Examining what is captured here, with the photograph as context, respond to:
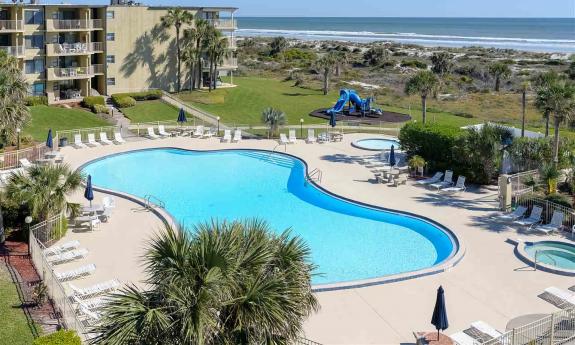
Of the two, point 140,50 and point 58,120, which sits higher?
point 140,50

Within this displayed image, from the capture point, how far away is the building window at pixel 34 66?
157 feet

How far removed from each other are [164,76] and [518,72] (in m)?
53.8

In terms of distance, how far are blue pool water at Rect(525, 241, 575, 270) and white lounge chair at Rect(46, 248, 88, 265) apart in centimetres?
1526

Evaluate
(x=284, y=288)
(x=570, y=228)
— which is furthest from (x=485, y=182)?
(x=284, y=288)

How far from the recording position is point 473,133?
1158 inches

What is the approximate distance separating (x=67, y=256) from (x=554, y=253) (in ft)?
→ 55.1

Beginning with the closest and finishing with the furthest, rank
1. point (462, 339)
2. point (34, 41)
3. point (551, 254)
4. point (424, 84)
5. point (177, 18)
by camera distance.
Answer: point (462, 339)
point (551, 254)
point (424, 84)
point (34, 41)
point (177, 18)

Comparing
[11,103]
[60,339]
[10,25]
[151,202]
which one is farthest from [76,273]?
[10,25]

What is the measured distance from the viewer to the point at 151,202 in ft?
92.0

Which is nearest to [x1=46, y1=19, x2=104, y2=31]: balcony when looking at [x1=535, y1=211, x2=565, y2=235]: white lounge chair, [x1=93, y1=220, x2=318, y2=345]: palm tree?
[x1=535, y1=211, x2=565, y2=235]: white lounge chair

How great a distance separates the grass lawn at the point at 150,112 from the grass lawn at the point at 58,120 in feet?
9.45

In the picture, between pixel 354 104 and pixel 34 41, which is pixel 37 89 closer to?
pixel 34 41

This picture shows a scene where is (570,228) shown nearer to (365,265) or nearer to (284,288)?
(365,265)

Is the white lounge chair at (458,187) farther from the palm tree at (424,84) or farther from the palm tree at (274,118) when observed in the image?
the palm tree at (274,118)
